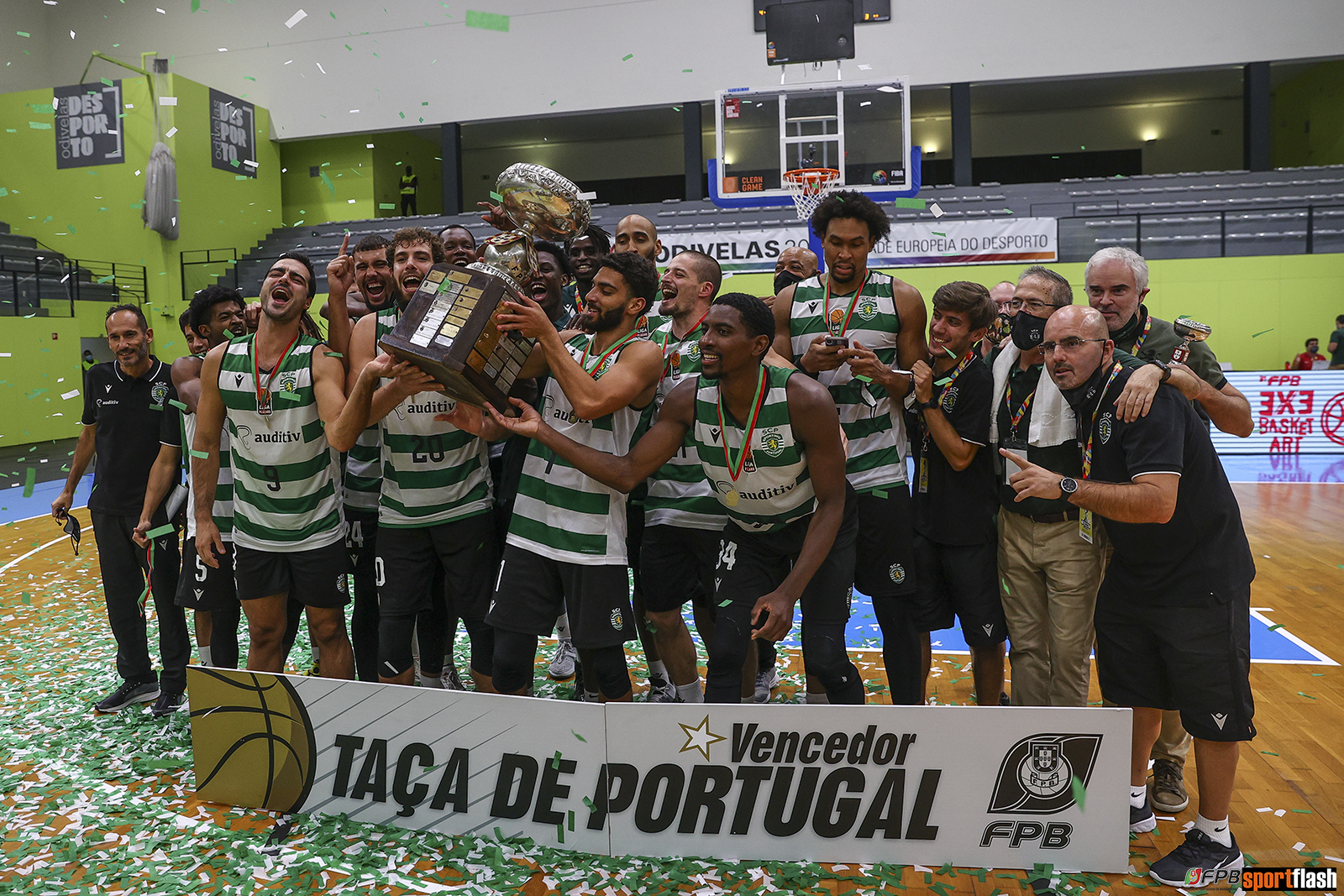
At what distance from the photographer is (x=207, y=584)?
156 inches

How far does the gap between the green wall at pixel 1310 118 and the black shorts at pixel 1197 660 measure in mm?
22148

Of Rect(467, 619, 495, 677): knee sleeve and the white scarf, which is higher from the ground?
the white scarf

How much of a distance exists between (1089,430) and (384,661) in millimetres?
2708

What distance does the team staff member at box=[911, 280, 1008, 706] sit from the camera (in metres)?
3.48

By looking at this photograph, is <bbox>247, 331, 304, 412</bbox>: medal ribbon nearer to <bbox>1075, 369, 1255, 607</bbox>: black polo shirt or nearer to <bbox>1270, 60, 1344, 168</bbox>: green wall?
<bbox>1075, 369, 1255, 607</bbox>: black polo shirt

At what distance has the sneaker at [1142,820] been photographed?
309cm

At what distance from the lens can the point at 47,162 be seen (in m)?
19.7

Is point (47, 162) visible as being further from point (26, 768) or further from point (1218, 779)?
point (1218, 779)

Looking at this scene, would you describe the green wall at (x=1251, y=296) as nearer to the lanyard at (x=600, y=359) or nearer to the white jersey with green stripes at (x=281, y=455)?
the lanyard at (x=600, y=359)

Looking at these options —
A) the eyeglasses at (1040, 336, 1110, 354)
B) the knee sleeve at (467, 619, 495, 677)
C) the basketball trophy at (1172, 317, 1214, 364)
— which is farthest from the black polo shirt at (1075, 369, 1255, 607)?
the knee sleeve at (467, 619, 495, 677)

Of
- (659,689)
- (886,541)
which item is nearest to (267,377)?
(659,689)

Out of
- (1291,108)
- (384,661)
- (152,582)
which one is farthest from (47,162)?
(1291,108)

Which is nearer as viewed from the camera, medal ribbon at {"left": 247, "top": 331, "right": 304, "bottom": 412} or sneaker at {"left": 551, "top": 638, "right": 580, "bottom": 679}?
medal ribbon at {"left": 247, "top": 331, "right": 304, "bottom": 412}

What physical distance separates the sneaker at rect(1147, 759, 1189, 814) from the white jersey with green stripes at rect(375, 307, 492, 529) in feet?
8.91
